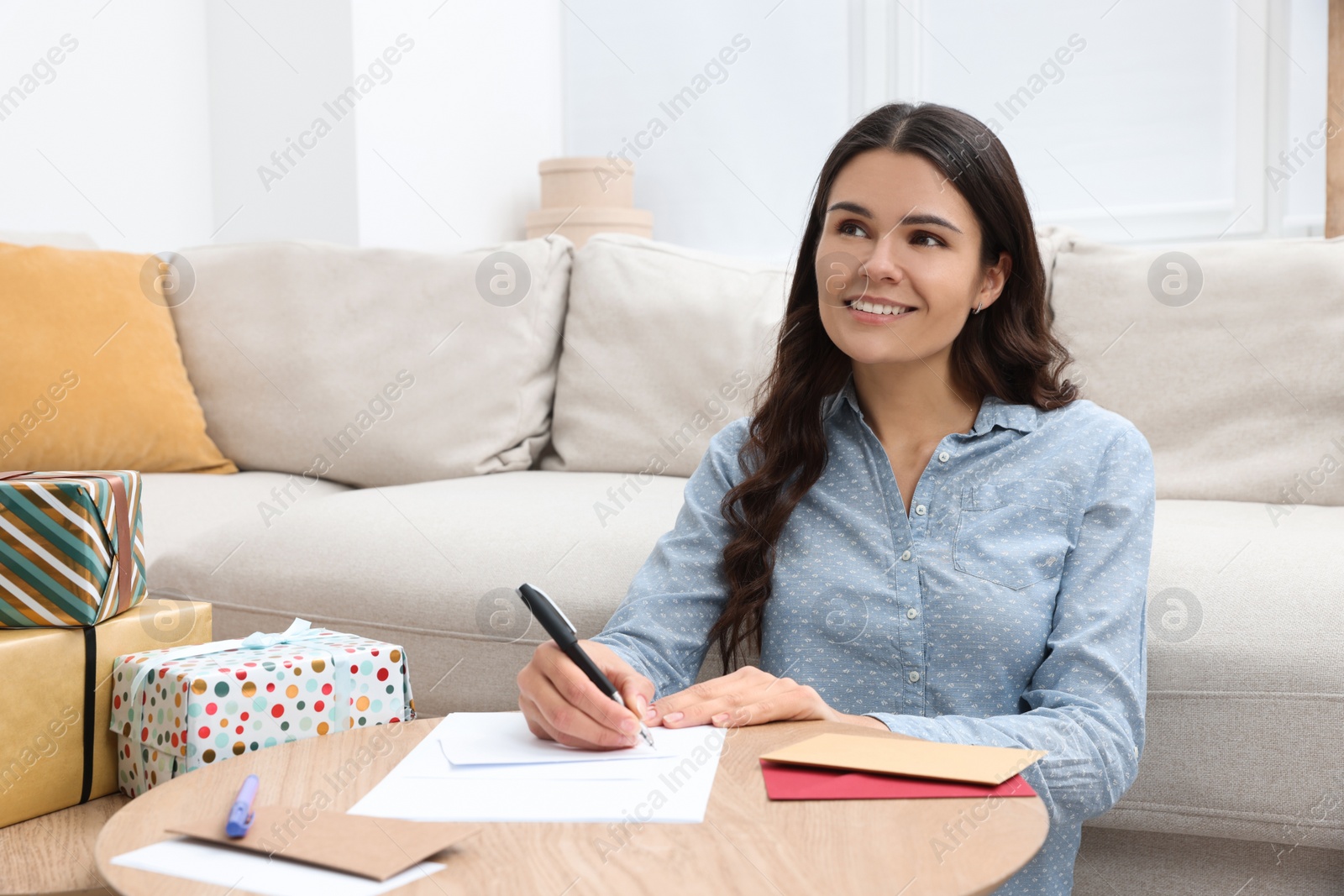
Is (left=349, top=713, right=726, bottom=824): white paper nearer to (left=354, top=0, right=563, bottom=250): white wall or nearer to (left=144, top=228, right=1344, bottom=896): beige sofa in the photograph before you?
(left=144, top=228, right=1344, bottom=896): beige sofa

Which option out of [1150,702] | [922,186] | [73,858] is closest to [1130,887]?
[1150,702]

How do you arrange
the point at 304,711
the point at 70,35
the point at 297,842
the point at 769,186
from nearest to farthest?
the point at 297,842 < the point at 304,711 < the point at 70,35 < the point at 769,186

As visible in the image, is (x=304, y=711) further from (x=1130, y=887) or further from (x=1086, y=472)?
(x=1130, y=887)

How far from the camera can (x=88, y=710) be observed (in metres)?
1.12

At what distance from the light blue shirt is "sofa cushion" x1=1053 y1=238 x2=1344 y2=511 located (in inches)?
25.1

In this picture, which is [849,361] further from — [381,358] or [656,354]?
[381,358]

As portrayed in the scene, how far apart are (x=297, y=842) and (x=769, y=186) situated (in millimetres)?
3221

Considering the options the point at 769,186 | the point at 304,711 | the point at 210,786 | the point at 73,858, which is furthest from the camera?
the point at 769,186

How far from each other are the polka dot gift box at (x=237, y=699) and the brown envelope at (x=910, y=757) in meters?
0.48

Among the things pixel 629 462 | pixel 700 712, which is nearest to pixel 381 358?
pixel 629 462

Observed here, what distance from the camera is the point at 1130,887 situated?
50.4 inches

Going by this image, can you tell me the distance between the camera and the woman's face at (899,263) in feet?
3.86

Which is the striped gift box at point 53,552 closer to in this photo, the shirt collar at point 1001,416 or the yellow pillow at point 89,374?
the shirt collar at point 1001,416

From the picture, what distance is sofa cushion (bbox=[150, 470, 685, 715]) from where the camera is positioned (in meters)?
1.53
